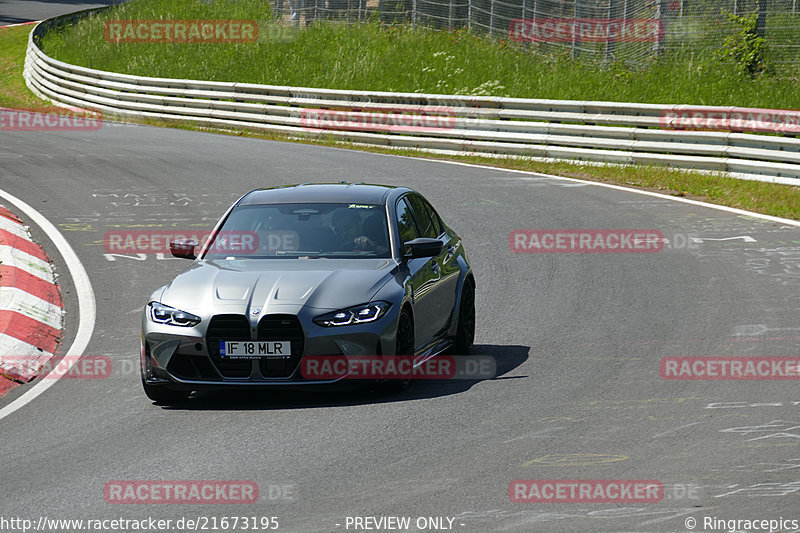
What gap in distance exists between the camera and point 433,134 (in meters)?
26.0

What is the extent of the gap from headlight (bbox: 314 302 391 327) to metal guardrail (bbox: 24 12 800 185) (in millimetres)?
12504

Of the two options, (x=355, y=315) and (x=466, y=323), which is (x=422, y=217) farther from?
(x=355, y=315)

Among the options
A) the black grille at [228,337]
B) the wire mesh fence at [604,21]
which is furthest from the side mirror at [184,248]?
the wire mesh fence at [604,21]

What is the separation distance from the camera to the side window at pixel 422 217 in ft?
33.7

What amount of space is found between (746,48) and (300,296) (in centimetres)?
2136

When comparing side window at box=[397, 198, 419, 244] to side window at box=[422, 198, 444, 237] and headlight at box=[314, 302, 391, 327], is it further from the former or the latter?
headlight at box=[314, 302, 391, 327]

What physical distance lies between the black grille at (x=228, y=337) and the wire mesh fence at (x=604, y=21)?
2148 cm

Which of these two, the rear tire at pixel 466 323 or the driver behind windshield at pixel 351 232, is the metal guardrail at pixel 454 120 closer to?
the rear tire at pixel 466 323

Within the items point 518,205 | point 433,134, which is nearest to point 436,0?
point 433,134

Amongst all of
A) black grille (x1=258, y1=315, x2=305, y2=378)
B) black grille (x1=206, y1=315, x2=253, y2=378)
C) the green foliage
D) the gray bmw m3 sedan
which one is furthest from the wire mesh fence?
black grille (x1=206, y1=315, x2=253, y2=378)

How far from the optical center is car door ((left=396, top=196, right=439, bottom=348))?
9172 mm

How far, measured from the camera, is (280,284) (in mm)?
8625

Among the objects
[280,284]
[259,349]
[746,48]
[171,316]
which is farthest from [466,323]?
[746,48]

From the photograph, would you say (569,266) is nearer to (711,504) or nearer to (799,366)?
(799,366)
